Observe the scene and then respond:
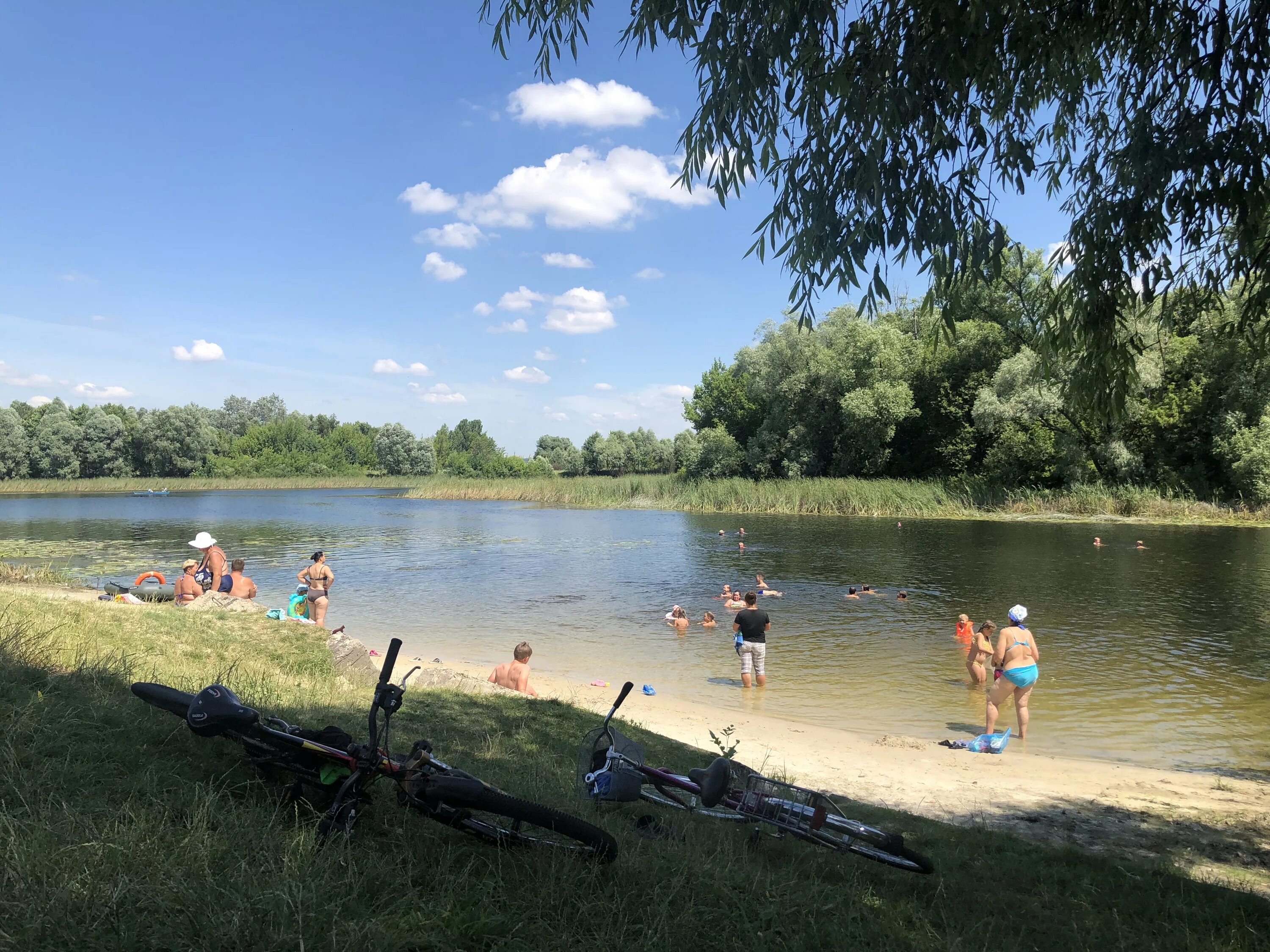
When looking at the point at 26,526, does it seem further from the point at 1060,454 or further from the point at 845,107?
the point at 1060,454

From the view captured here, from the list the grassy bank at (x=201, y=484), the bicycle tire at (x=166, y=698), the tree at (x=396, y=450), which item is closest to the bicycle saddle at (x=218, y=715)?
the bicycle tire at (x=166, y=698)

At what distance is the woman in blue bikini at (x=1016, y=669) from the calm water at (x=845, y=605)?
51cm

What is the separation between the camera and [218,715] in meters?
3.29

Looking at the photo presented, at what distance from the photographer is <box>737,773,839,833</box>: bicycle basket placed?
12.3 ft

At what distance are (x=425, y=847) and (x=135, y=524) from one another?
4317 cm

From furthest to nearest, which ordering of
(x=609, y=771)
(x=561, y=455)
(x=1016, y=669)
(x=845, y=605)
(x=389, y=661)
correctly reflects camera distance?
(x=561, y=455) → (x=845, y=605) → (x=1016, y=669) → (x=609, y=771) → (x=389, y=661)

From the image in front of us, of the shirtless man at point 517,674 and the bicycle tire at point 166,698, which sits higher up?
the bicycle tire at point 166,698

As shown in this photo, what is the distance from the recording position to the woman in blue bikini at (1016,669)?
924 cm

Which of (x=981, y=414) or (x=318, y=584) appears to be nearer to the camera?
(x=318, y=584)

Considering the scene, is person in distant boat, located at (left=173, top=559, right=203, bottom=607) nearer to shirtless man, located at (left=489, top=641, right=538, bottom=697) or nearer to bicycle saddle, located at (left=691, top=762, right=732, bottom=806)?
shirtless man, located at (left=489, top=641, right=538, bottom=697)

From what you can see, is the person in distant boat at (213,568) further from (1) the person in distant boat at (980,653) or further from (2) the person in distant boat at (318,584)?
(1) the person in distant boat at (980,653)

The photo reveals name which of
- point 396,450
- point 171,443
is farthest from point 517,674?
point 396,450

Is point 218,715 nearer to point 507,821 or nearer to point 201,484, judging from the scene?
point 507,821

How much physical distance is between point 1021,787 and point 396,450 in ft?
377
